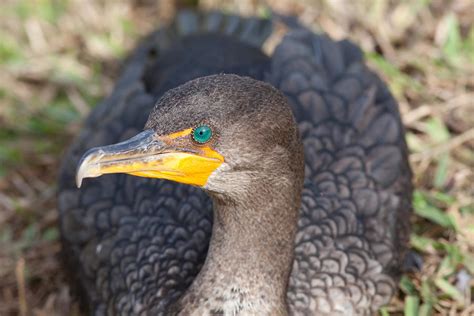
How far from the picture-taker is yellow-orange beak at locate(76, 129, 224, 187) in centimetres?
283

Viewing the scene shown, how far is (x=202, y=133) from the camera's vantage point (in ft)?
9.25

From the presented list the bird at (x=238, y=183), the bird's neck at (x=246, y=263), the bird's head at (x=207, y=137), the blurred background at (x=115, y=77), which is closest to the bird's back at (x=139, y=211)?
the bird at (x=238, y=183)

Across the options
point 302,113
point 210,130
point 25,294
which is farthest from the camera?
point 25,294

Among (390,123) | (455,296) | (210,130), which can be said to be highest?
(210,130)

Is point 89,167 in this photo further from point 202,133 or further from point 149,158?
point 202,133

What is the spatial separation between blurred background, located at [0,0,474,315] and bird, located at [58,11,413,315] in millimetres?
303

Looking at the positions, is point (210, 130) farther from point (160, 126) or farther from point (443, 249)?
point (443, 249)

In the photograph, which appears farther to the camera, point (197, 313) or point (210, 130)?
point (197, 313)

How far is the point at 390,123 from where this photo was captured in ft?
13.4

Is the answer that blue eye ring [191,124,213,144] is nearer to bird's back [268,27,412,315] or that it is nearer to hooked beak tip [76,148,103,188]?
hooked beak tip [76,148,103,188]

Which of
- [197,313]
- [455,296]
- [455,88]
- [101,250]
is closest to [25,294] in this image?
[101,250]

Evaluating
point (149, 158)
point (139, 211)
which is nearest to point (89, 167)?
point (149, 158)

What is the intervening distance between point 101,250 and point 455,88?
244cm

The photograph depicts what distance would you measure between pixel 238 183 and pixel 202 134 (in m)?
0.23
